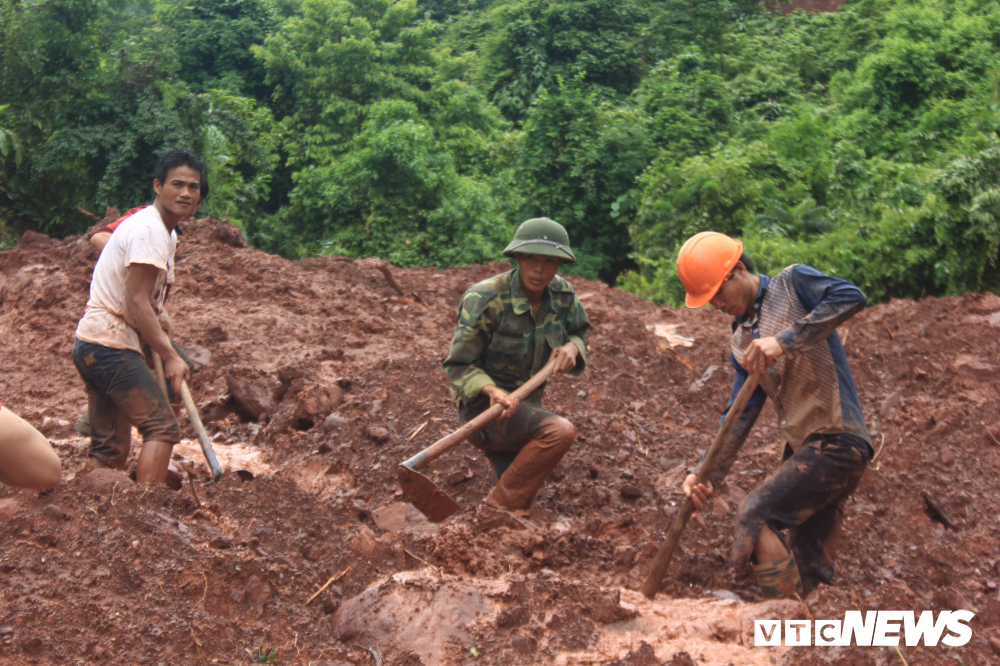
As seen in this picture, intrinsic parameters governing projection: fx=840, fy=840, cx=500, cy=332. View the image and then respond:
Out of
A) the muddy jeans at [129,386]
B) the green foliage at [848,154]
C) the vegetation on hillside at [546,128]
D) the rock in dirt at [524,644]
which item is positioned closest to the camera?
the rock in dirt at [524,644]

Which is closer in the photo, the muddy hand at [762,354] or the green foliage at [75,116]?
the muddy hand at [762,354]

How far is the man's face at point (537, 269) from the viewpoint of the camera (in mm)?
4234

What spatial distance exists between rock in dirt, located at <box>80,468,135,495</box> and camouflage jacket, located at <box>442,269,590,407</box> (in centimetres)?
162

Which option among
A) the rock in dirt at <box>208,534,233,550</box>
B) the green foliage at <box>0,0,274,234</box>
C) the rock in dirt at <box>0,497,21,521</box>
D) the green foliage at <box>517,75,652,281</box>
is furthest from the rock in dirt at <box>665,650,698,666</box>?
the green foliage at <box>517,75,652,281</box>

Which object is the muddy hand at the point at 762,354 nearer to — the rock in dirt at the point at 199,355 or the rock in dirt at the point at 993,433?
the rock in dirt at the point at 993,433

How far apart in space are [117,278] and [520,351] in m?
2.08

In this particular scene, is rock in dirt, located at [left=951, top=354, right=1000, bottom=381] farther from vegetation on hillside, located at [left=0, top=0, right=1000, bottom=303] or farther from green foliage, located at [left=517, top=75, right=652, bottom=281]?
green foliage, located at [left=517, top=75, right=652, bottom=281]

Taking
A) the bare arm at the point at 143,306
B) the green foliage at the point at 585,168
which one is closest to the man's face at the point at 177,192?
the bare arm at the point at 143,306

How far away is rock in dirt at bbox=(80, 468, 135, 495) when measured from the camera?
149 inches

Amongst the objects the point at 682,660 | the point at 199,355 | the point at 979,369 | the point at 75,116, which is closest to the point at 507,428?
the point at 682,660

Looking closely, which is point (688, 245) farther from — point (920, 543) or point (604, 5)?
point (604, 5)

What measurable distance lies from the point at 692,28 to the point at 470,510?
19602 millimetres

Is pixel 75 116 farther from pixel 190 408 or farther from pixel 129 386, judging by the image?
pixel 129 386

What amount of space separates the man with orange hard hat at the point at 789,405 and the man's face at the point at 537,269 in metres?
0.90
